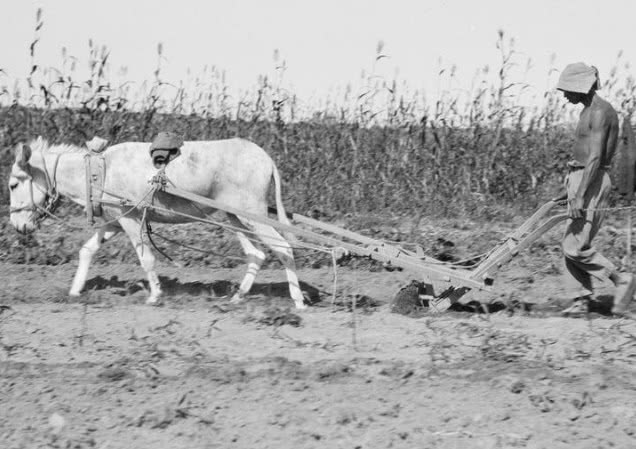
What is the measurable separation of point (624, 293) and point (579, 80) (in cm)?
171

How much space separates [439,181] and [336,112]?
83.8 inches

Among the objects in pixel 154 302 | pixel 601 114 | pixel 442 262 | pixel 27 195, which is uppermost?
pixel 601 114

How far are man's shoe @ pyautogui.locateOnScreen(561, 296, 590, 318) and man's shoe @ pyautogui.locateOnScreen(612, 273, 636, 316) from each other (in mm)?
292

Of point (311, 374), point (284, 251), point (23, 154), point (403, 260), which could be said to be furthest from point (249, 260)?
point (311, 374)

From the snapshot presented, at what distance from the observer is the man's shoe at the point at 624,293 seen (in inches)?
337

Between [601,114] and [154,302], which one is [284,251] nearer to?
[154,302]

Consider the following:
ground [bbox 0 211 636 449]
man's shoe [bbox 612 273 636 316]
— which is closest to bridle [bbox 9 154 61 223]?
ground [bbox 0 211 636 449]

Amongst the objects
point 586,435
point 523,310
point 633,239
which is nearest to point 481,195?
point 633,239

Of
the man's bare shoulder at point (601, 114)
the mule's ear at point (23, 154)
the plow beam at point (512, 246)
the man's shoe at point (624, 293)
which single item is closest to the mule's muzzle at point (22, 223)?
the mule's ear at point (23, 154)

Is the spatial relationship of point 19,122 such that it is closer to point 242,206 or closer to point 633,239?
point 242,206

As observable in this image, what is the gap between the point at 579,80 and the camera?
27.5 ft

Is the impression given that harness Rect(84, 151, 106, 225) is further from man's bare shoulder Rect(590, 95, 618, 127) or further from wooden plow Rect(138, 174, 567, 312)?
man's bare shoulder Rect(590, 95, 618, 127)

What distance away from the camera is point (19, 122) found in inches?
586

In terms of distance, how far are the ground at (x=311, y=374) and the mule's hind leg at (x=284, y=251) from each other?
0.62 ft
